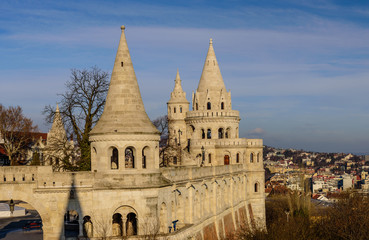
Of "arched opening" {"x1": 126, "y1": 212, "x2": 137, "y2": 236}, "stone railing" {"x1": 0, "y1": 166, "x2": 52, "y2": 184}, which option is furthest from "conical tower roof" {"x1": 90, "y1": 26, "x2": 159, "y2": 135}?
"arched opening" {"x1": 126, "y1": 212, "x2": 137, "y2": 236}

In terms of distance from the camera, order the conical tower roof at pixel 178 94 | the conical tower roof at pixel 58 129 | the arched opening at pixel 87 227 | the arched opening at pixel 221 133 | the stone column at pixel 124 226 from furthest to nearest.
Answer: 1. the conical tower roof at pixel 178 94
2. the arched opening at pixel 221 133
3. the conical tower roof at pixel 58 129
4. the arched opening at pixel 87 227
5. the stone column at pixel 124 226

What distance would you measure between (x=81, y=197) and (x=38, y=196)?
7.25 feet

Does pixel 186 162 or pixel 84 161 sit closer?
pixel 84 161

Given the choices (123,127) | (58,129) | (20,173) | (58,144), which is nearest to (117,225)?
(123,127)

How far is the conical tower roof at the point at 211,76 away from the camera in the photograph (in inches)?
2741

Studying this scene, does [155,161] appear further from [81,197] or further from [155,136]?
[81,197]

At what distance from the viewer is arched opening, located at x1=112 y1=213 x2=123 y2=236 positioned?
3534 centimetres

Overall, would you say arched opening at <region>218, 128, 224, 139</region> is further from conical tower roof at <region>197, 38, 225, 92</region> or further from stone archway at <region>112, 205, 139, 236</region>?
stone archway at <region>112, 205, 139, 236</region>

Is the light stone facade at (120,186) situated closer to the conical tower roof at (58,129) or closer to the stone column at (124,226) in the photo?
the stone column at (124,226)

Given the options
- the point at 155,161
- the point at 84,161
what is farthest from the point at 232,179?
the point at 155,161

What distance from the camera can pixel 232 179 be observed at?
56.7m

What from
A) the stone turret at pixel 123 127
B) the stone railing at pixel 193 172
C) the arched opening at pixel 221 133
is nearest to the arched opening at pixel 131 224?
the stone railing at pixel 193 172

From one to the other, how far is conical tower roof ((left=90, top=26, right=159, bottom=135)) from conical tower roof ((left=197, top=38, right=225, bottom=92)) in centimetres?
3503

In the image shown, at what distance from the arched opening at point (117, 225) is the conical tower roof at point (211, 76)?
35.5 m
